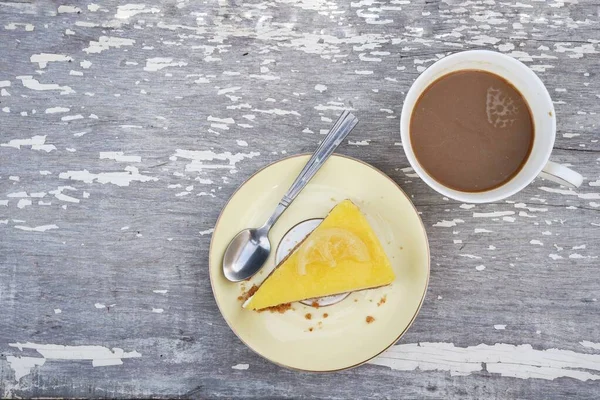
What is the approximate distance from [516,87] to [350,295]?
0.47m

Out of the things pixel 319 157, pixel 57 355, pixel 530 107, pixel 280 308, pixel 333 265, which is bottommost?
pixel 57 355

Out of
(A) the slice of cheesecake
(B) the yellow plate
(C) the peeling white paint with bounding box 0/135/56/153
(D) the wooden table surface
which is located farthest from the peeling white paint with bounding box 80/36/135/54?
(A) the slice of cheesecake

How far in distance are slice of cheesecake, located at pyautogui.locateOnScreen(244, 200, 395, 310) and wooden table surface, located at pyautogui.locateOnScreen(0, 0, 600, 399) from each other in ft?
0.46

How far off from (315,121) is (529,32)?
1.47ft

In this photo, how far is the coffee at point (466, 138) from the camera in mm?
949

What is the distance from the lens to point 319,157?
40.8 inches

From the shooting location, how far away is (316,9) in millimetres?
1113

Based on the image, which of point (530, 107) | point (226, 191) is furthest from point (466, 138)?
point (226, 191)

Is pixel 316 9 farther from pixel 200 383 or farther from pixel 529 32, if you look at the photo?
pixel 200 383

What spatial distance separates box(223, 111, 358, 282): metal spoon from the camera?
1.04 meters

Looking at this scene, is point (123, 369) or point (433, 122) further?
point (123, 369)

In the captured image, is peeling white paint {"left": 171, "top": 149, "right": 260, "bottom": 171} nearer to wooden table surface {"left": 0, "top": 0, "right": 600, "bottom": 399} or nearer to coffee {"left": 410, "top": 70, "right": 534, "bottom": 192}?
wooden table surface {"left": 0, "top": 0, "right": 600, "bottom": 399}

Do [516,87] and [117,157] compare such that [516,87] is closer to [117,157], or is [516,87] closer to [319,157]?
[319,157]

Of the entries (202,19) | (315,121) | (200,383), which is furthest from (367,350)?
(202,19)
